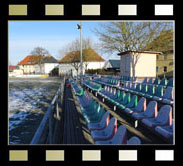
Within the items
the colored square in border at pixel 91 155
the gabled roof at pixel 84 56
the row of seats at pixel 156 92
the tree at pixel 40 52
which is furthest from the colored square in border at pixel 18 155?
the tree at pixel 40 52

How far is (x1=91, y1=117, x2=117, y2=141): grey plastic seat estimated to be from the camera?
3.96 m

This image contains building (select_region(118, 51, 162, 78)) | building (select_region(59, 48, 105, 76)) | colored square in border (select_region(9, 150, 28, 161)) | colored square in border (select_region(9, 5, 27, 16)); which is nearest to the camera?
colored square in border (select_region(9, 150, 28, 161))

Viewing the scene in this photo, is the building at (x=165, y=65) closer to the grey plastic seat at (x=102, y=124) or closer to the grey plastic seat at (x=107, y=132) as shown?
the grey plastic seat at (x=102, y=124)

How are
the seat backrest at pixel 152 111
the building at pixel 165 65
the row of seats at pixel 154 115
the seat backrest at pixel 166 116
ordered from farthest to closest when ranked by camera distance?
1. the building at pixel 165 65
2. the seat backrest at pixel 152 111
3. the seat backrest at pixel 166 116
4. the row of seats at pixel 154 115

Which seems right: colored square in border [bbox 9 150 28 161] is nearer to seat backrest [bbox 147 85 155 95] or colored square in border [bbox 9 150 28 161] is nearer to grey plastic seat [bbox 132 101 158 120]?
grey plastic seat [bbox 132 101 158 120]

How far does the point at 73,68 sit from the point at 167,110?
40833mm

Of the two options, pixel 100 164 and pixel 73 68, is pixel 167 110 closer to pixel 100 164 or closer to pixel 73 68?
pixel 100 164

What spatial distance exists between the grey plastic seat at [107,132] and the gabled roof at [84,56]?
32.2 m

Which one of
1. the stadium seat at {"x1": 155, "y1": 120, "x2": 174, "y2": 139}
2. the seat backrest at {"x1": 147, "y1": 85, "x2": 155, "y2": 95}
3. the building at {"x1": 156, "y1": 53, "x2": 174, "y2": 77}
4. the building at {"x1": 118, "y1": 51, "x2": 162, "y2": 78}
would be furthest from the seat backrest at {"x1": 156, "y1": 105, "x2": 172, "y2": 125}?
the building at {"x1": 156, "y1": 53, "x2": 174, "y2": 77}

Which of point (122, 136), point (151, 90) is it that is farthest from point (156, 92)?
point (122, 136)

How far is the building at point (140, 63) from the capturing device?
1742cm

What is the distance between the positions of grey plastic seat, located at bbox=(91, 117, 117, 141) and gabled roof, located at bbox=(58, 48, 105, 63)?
32.2 m

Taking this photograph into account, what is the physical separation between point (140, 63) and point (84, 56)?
74.8 ft
